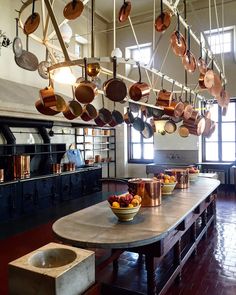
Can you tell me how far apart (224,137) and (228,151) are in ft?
1.38

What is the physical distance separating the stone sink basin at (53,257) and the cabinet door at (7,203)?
3133 mm

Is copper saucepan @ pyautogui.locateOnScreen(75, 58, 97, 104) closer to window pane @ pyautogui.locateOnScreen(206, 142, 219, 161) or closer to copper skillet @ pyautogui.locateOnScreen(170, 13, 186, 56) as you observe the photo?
copper skillet @ pyautogui.locateOnScreen(170, 13, 186, 56)

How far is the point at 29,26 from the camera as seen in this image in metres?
2.37

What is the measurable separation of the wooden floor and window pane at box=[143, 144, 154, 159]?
4767 mm

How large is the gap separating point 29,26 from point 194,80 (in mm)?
6589

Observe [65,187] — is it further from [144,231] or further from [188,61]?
[144,231]

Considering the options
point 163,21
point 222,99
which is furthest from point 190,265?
point 163,21

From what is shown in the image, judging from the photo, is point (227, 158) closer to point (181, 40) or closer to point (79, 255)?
point (181, 40)

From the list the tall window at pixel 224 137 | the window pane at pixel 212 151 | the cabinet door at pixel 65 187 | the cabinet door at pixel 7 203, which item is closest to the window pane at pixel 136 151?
the window pane at pixel 212 151

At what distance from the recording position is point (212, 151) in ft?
27.4

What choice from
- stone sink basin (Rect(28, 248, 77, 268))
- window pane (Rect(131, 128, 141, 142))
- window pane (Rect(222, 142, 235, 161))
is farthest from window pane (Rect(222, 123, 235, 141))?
stone sink basin (Rect(28, 248, 77, 268))

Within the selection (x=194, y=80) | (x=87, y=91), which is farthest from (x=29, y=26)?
(x=194, y=80)

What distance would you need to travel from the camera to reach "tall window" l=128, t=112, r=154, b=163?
920 cm

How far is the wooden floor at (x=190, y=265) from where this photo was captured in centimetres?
259
